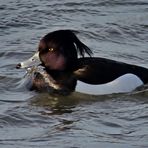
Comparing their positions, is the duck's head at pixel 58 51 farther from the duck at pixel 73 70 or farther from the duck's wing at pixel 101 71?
the duck's wing at pixel 101 71

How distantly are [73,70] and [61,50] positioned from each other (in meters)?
0.39

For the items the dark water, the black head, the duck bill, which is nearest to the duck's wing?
the black head

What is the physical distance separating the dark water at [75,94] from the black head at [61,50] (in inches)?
21.5

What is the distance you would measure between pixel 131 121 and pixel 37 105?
4.87 feet

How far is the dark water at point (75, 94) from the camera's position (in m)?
7.99

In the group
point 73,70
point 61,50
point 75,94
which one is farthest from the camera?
point 61,50

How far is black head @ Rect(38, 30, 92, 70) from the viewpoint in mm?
10438

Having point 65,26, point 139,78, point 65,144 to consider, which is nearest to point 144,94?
point 139,78

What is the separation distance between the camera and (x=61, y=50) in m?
10.6

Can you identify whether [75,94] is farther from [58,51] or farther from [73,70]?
[58,51]

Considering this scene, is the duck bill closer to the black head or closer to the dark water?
the black head

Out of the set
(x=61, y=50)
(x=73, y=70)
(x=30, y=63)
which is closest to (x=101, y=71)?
(x=73, y=70)

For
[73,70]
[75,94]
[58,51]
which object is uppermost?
[58,51]

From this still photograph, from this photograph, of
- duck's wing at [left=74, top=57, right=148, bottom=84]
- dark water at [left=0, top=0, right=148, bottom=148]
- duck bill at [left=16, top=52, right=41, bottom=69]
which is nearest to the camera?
dark water at [left=0, top=0, right=148, bottom=148]
